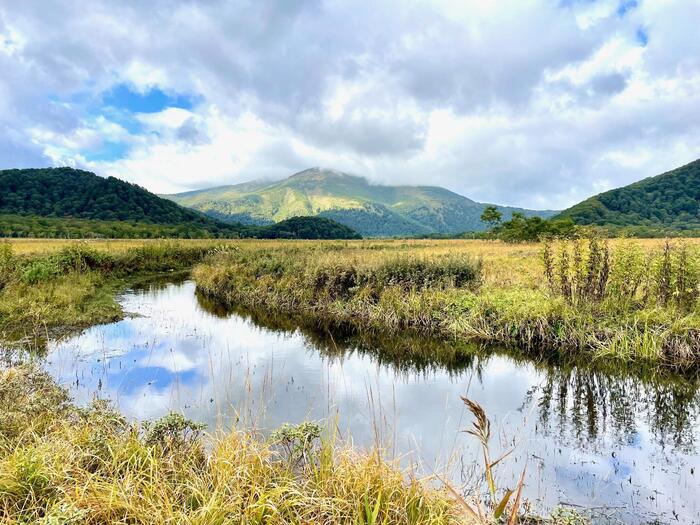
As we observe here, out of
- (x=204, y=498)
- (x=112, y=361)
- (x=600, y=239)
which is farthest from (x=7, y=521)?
(x=600, y=239)

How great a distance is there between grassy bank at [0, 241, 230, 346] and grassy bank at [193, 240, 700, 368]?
771 cm

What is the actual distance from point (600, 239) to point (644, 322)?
3.56 m

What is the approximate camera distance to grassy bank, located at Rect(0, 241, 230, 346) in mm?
14547

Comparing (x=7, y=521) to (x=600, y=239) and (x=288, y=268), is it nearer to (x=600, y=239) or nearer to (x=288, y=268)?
(x=600, y=239)

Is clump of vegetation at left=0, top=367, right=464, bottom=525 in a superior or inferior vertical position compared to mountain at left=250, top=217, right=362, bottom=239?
inferior

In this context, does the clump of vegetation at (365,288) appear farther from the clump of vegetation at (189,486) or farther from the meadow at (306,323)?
the clump of vegetation at (189,486)

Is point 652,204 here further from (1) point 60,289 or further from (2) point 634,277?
(1) point 60,289

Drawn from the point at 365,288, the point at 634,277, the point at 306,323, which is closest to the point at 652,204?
the point at 634,277

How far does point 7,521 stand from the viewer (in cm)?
362

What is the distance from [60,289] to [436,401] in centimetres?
1803

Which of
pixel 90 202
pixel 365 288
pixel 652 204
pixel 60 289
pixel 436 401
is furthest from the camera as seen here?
pixel 652 204

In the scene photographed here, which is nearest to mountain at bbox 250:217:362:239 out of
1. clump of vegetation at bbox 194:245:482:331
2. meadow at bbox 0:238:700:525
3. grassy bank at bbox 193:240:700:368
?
meadow at bbox 0:238:700:525

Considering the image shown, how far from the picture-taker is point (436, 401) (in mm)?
9430

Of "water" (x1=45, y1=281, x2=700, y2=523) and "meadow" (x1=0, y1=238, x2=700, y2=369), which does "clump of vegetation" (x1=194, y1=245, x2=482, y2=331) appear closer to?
"meadow" (x1=0, y1=238, x2=700, y2=369)
